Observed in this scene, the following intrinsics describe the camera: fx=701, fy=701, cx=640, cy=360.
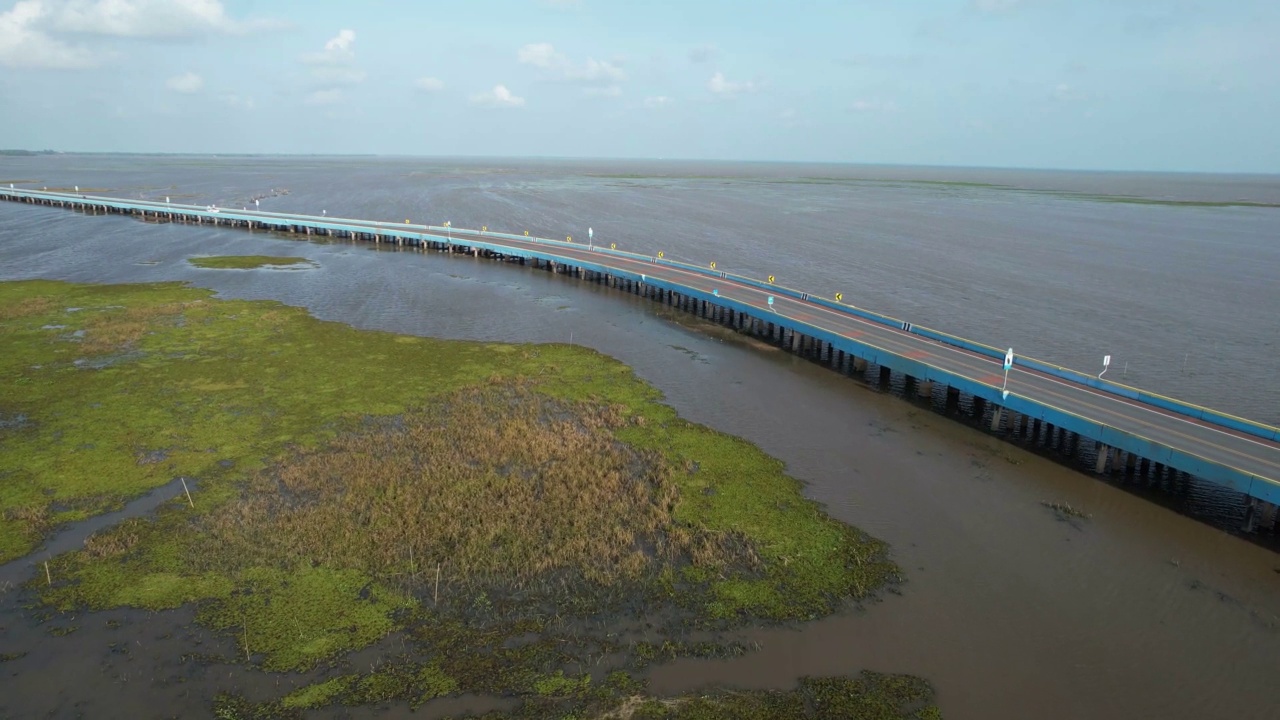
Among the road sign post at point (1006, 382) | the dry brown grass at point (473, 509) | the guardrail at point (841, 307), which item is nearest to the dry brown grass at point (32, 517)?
the dry brown grass at point (473, 509)

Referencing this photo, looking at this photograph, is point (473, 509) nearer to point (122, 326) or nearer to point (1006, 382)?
point (1006, 382)

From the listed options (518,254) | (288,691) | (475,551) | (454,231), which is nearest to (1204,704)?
(475,551)

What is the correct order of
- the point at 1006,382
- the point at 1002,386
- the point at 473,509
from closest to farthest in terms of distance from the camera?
the point at 473,509, the point at 1002,386, the point at 1006,382

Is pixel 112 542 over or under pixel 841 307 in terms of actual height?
under

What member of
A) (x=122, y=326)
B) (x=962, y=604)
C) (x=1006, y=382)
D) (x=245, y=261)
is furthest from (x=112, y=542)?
(x=245, y=261)

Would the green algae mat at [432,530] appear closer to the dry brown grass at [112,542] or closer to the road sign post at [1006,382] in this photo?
the dry brown grass at [112,542]

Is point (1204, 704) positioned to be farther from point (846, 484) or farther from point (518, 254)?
point (518, 254)

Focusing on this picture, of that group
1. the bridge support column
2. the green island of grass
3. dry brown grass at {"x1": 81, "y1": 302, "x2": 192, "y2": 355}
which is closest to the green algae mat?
dry brown grass at {"x1": 81, "y1": 302, "x2": 192, "y2": 355}
